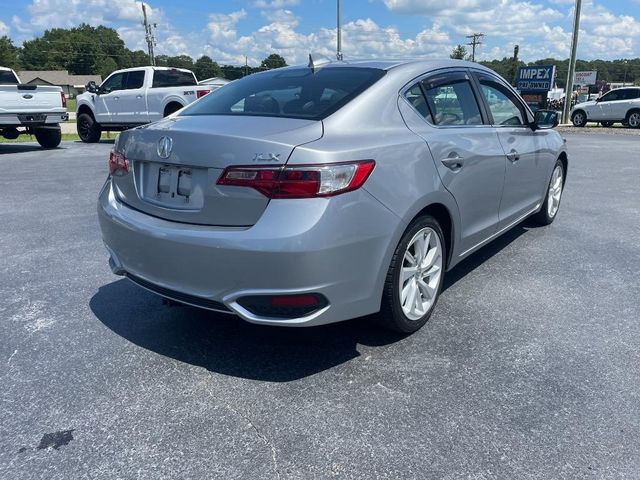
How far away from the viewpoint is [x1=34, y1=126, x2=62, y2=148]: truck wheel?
45.0 ft

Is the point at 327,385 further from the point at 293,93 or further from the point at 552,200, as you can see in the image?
the point at 552,200

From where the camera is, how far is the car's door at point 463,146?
3.28 m

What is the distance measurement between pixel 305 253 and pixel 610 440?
5.10 feet

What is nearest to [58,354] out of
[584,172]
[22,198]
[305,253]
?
[305,253]

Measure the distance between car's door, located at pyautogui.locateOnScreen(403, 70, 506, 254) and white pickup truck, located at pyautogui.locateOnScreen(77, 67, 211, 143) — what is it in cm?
1109

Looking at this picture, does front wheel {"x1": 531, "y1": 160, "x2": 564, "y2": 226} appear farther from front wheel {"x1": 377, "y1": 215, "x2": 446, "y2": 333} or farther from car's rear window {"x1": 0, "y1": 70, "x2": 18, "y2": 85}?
car's rear window {"x1": 0, "y1": 70, "x2": 18, "y2": 85}

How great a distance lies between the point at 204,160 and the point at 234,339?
1.19 m

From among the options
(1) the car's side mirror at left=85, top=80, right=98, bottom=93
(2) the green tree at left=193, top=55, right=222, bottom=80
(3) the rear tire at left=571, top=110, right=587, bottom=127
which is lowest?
(3) the rear tire at left=571, top=110, right=587, bottom=127

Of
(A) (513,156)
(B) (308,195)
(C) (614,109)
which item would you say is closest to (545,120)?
(A) (513,156)

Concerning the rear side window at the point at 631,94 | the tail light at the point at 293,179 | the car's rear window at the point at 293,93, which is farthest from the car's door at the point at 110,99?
the rear side window at the point at 631,94

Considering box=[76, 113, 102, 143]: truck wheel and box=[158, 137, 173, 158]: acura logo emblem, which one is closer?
box=[158, 137, 173, 158]: acura logo emblem

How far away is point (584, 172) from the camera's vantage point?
9867 millimetres

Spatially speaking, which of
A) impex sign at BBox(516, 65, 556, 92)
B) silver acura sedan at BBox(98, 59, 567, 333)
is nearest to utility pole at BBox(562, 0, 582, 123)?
impex sign at BBox(516, 65, 556, 92)

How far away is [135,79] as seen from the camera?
1479 cm
